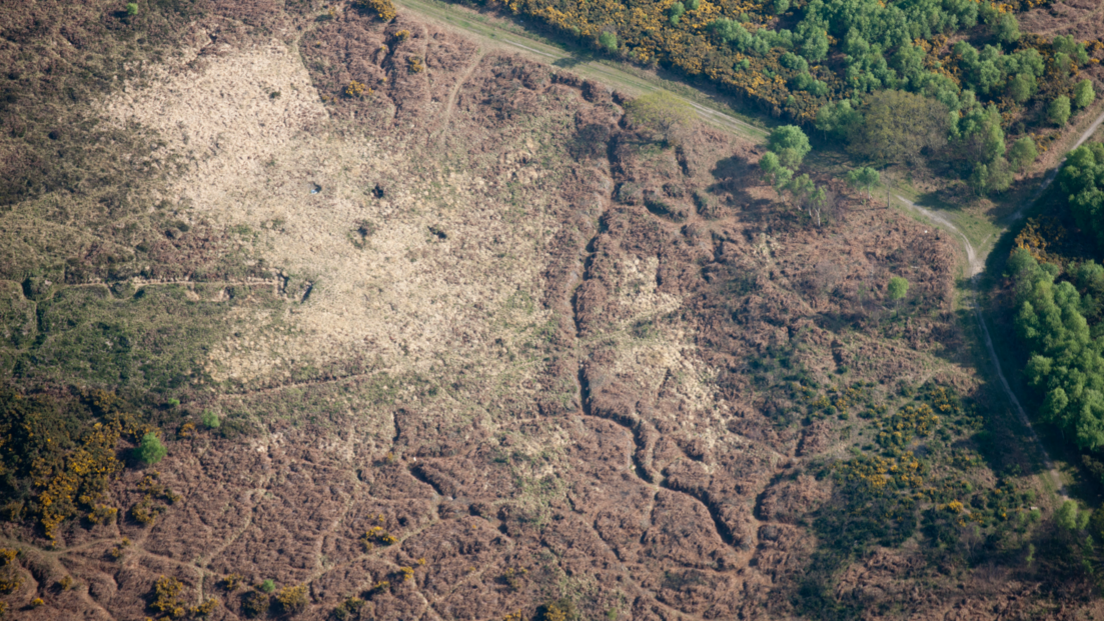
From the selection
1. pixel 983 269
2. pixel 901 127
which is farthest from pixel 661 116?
pixel 983 269

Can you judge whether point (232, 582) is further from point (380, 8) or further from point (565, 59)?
point (565, 59)

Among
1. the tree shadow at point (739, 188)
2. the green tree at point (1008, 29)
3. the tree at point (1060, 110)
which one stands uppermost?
the green tree at point (1008, 29)

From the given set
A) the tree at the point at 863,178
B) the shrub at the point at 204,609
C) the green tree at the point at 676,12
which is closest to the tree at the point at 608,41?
the green tree at the point at 676,12

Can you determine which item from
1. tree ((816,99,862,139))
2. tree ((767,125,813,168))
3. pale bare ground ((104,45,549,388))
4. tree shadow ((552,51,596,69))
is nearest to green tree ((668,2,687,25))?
tree shadow ((552,51,596,69))

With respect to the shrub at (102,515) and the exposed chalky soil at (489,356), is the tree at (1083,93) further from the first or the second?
the shrub at (102,515)

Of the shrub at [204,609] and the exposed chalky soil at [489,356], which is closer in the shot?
the shrub at [204,609]

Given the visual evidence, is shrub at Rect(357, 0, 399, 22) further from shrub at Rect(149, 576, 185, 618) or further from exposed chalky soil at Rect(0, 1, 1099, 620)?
shrub at Rect(149, 576, 185, 618)
